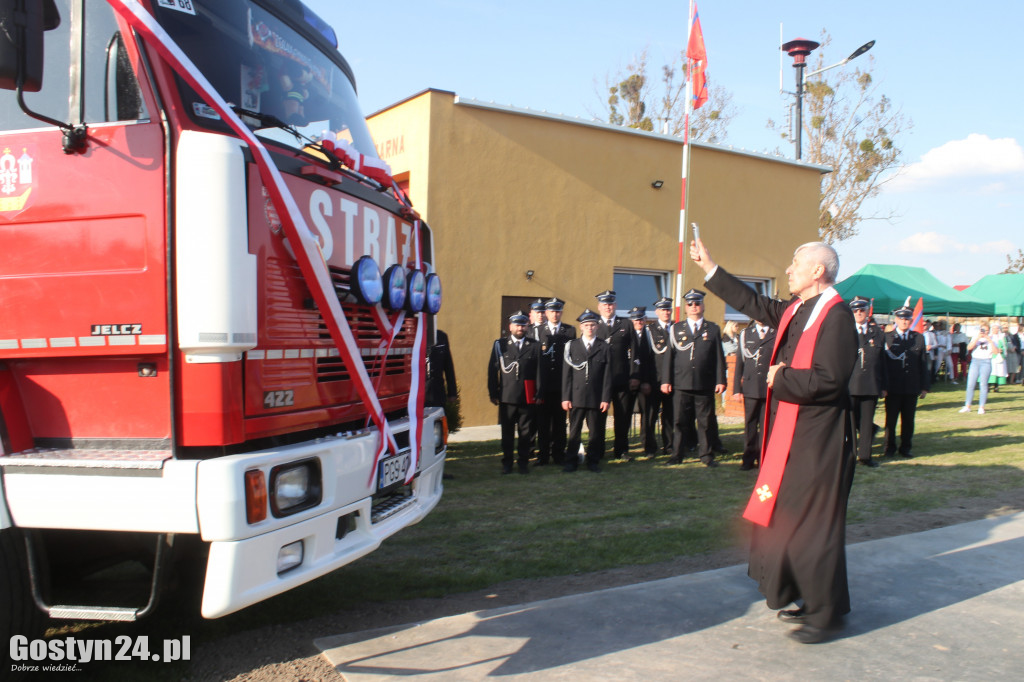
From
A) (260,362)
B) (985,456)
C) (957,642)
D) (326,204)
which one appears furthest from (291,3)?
(985,456)

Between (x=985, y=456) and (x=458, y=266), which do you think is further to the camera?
(x=458, y=266)

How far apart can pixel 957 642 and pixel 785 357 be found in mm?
1539

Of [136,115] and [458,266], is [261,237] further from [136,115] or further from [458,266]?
[458,266]

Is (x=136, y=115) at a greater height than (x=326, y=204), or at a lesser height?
greater

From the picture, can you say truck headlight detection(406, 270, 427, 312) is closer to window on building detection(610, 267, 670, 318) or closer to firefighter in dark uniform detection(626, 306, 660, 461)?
firefighter in dark uniform detection(626, 306, 660, 461)

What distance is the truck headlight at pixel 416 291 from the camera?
3.90 m

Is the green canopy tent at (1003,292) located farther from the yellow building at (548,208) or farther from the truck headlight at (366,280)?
the truck headlight at (366,280)

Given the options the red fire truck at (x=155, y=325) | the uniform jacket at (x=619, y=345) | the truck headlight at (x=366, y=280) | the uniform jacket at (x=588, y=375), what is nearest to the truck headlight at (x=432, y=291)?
the truck headlight at (x=366, y=280)

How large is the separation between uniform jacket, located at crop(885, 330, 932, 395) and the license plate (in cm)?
767

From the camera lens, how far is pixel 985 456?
9.20 m

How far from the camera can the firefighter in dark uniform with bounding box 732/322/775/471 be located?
8.43 m

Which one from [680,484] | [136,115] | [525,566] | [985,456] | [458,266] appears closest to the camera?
[136,115]

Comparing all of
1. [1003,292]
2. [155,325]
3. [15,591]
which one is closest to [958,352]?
[1003,292]

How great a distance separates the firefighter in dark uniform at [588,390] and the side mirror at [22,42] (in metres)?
6.55
